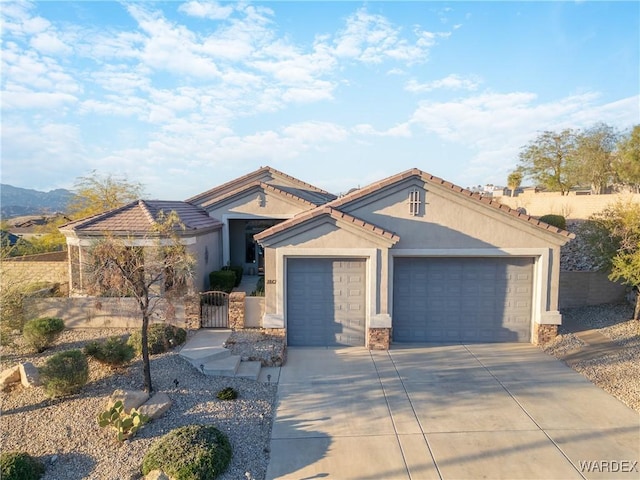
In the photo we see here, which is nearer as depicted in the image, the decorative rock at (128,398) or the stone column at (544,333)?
the decorative rock at (128,398)

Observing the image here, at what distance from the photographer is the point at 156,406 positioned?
26.1 feet

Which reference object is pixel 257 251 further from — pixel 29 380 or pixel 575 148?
pixel 575 148

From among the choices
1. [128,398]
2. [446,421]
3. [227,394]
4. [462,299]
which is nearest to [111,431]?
[128,398]

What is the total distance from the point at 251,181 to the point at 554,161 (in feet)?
109

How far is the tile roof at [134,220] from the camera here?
48.3ft

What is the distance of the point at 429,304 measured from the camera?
12945 millimetres

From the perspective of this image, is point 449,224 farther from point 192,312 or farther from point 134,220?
point 134,220

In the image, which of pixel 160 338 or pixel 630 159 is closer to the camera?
pixel 160 338

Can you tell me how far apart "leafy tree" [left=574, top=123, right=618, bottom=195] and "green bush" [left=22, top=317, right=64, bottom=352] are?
42.9 meters

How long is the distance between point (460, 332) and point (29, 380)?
11905 mm

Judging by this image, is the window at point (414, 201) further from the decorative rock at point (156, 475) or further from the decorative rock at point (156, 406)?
the decorative rock at point (156, 475)

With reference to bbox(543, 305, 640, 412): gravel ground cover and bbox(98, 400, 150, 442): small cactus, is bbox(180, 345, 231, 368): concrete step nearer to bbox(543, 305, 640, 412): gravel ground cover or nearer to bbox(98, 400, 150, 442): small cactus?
bbox(98, 400, 150, 442): small cactus

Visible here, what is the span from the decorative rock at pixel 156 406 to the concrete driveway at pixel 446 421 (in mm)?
2322

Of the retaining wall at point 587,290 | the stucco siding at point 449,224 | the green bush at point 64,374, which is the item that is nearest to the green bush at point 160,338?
the green bush at point 64,374
